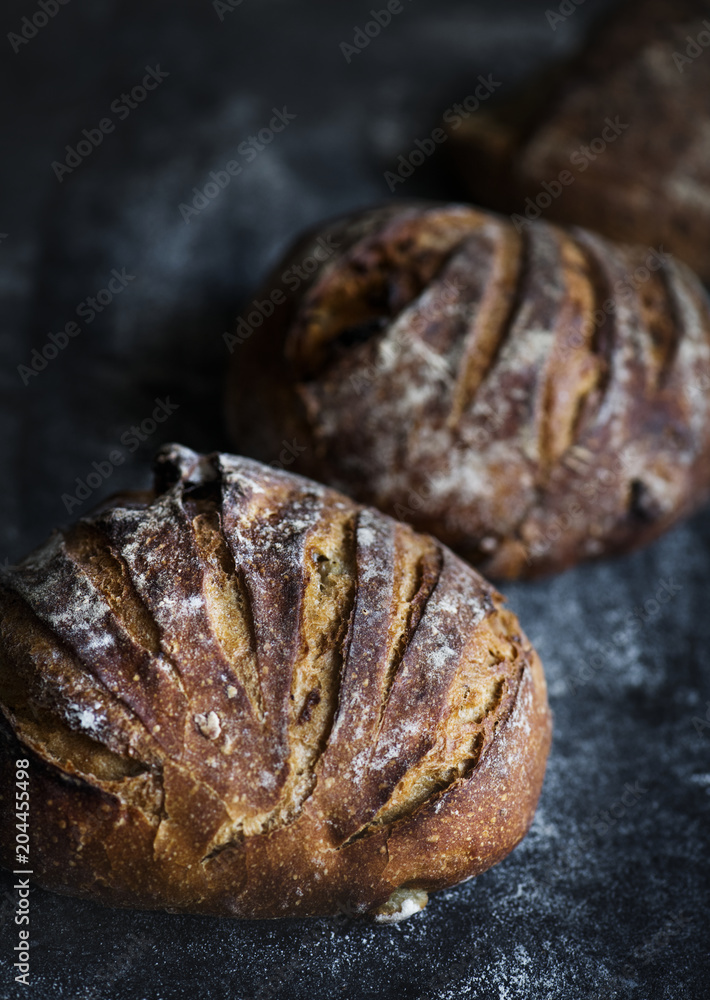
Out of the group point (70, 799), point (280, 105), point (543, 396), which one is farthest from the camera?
point (280, 105)

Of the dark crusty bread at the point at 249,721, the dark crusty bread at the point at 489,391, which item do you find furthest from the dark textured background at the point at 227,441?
the dark crusty bread at the point at 489,391

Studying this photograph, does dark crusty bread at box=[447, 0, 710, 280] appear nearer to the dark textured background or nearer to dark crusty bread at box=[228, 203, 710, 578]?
the dark textured background

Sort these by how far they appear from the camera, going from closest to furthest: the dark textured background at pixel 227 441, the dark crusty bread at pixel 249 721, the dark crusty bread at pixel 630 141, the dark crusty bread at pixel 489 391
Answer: the dark crusty bread at pixel 249 721
the dark textured background at pixel 227 441
the dark crusty bread at pixel 489 391
the dark crusty bread at pixel 630 141

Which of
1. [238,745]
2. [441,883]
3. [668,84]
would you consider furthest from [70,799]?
[668,84]

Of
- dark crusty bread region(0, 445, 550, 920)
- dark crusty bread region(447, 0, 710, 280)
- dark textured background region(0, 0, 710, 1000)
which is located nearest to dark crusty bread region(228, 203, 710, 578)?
dark textured background region(0, 0, 710, 1000)

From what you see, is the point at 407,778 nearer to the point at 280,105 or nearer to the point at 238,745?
the point at 238,745

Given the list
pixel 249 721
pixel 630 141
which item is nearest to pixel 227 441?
pixel 249 721

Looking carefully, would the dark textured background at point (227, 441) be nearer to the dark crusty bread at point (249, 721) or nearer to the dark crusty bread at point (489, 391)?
the dark crusty bread at point (249, 721)
